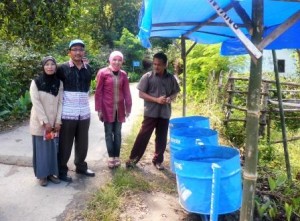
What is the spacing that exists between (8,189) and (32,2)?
2333mm

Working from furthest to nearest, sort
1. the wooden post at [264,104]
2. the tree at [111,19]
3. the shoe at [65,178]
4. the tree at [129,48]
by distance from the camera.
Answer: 1. the tree at [111,19]
2. the tree at [129,48]
3. the wooden post at [264,104]
4. the shoe at [65,178]

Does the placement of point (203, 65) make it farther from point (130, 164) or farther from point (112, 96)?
point (112, 96)

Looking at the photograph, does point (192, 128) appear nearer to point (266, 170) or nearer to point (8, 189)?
point (266, 170)

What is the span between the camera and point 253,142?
2879mm

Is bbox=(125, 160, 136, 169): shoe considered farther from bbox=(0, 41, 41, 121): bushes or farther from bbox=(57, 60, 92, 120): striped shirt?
bbox=(0, 41, 41, 121): bushes

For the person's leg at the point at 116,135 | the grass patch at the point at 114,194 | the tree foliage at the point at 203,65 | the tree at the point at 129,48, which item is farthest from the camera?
the tree at the point at 129,48

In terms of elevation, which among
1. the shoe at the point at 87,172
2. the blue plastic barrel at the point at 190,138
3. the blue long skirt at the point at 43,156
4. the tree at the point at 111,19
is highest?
the tree at the point at 111,19

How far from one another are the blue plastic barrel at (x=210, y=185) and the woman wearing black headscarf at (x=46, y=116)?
1.72 meters

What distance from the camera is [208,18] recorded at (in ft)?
14.0

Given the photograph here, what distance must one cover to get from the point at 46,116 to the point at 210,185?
7.14 feet

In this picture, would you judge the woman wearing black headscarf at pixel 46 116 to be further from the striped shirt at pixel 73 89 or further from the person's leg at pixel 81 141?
the person's leg at pixel 81 141

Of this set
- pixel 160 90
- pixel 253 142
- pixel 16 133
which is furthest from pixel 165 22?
pixel 16 133

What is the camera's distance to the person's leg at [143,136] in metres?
5.04

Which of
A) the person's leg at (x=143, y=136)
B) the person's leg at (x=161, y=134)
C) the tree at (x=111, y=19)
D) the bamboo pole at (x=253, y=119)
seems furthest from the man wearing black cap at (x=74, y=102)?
the tree at (x=111, y=19)
